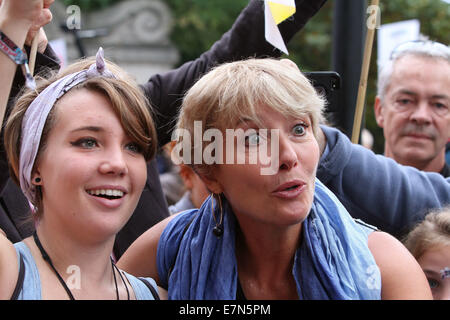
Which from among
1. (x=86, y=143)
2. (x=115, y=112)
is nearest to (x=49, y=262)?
(x=86, y=143)

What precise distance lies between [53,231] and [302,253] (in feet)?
2.33

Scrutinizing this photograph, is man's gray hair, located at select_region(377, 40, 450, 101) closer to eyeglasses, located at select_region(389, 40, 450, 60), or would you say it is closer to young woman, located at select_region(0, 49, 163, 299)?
eyeglasses, located at select_region(389, 40, 450, 60)

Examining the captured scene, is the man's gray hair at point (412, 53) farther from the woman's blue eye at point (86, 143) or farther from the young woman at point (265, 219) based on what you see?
the woman's blue eye at point (86, 143)

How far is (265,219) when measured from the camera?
1.61 m

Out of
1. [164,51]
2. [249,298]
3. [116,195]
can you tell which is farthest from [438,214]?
[164,51]

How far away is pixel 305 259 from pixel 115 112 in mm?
685

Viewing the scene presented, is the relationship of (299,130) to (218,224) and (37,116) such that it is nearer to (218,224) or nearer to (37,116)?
(218,224)

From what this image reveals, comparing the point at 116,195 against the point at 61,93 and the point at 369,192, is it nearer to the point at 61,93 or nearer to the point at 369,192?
the point at 61,93

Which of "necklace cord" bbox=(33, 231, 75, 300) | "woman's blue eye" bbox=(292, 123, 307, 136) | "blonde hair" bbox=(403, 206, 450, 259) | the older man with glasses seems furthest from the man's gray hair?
"necklace cord" bbox=(33, 231, 75, 300)

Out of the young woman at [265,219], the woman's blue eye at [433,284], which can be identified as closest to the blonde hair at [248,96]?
the young woman at [265,219]

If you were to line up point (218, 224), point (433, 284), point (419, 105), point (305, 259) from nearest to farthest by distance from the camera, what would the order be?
point (305, 259) < point (218, 224) < point (433, 284) < point (419, 105)

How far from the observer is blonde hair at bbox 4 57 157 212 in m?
1.63

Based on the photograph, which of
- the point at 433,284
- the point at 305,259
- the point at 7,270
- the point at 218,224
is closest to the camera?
the point at 7,270

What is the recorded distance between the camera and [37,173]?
1.60 m
